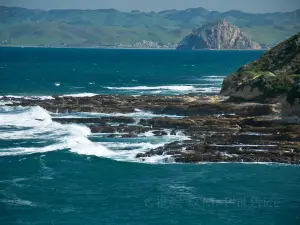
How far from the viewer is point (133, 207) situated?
35469 millimetres

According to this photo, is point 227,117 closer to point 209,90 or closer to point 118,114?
point 118,114

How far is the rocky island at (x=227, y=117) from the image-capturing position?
152 feet

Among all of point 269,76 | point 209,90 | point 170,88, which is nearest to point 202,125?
point 269,76

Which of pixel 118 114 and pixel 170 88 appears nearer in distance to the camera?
pixel 118 114

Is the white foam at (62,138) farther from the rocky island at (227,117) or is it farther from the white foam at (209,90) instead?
the white foam at (209,90)

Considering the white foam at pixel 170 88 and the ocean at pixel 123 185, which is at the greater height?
the white foam at pixel 170 88

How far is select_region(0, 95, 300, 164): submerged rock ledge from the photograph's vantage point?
150 feet

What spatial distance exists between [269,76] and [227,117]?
36.5 ft

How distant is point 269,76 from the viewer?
68.5m

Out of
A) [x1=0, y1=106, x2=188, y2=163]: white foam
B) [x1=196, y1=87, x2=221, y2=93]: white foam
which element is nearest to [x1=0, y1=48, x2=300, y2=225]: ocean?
[x1=0, y1=106, x2=188, y2=163]: white foam

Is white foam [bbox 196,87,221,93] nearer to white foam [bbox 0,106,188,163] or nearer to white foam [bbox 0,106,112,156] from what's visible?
white foam [bbox 0,106,188,163]

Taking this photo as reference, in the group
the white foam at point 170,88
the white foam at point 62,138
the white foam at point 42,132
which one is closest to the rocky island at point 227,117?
the white foam at point 62,138

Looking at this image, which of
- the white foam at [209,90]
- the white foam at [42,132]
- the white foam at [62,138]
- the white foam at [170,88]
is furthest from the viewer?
the white foam at [170,88]

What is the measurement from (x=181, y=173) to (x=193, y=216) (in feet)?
27.2
